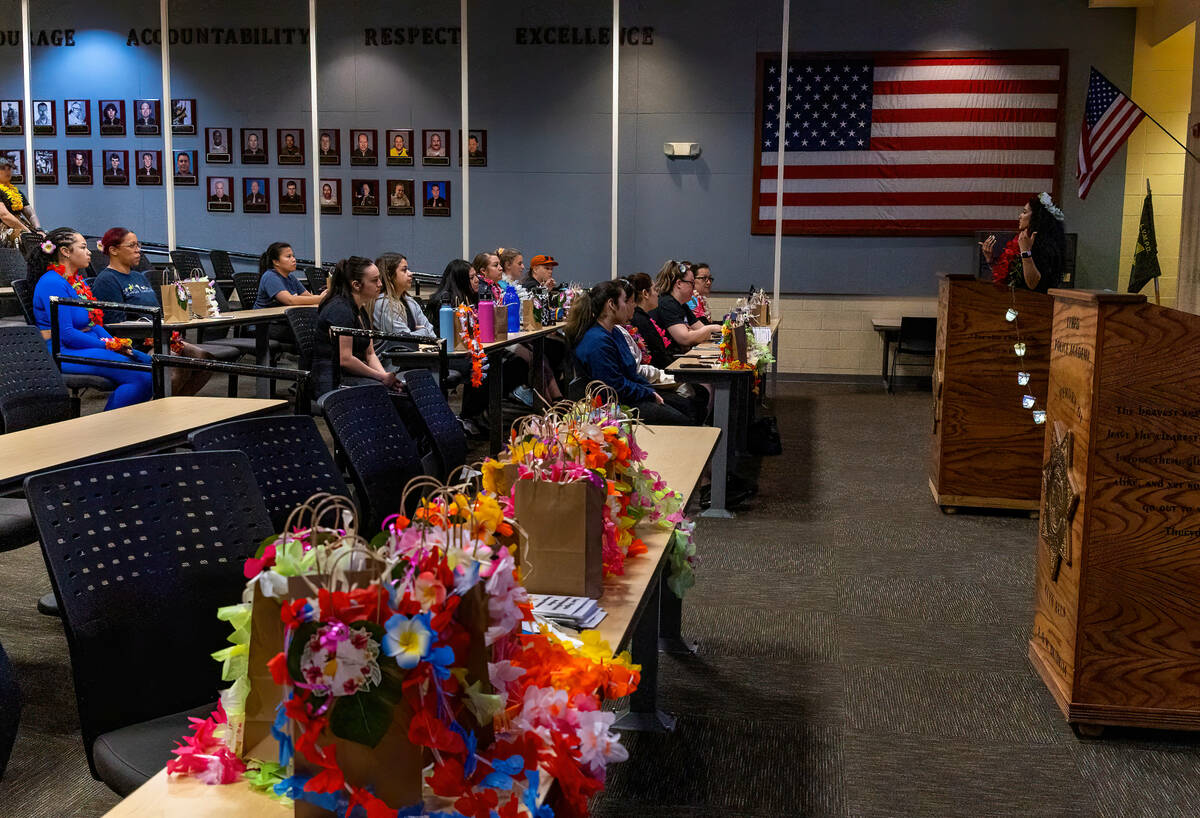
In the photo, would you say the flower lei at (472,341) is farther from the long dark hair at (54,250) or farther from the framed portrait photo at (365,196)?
the framed portrait photo at (365,196)

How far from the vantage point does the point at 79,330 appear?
612 centimetres

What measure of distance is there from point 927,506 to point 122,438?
4099 millimetres

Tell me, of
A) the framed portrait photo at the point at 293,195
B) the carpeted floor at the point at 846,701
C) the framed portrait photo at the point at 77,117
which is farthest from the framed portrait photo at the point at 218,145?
the carpeted floor at the point at 846,701

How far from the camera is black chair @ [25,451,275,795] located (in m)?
→ 1.96

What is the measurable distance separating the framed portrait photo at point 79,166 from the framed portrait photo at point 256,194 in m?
1.76

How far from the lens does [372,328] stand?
20.8ft

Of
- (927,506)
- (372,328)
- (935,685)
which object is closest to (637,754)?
(935,685)

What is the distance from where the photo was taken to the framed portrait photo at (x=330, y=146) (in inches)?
463

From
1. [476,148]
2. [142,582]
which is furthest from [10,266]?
[142,582]

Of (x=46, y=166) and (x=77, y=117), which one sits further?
(x=46, y=166)

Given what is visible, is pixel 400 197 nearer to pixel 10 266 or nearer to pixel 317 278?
pixel 317 278

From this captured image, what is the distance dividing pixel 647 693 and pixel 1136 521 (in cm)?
141

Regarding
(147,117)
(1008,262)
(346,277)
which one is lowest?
(346,277)

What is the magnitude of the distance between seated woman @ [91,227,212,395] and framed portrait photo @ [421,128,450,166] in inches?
198
